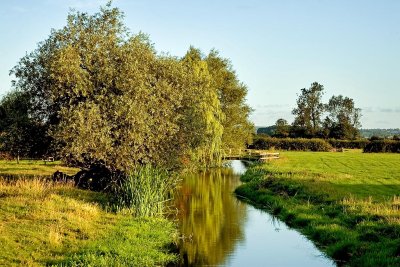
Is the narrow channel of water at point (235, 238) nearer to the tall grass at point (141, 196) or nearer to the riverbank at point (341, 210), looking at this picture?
the riverbank at point (341, 210)

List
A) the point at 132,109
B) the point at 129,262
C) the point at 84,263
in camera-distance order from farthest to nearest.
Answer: the point at 132,109 → the point at 129,262 → the point at 84,263

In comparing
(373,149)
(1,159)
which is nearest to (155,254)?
(1,159)

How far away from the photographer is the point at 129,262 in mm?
17828

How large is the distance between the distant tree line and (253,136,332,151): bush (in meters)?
14.5

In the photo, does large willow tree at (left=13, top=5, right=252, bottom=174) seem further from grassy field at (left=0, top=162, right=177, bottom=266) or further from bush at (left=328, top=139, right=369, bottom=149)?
bush at (left=328, top=139, right=369, bottom=149)

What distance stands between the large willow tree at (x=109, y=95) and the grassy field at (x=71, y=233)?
3.45m

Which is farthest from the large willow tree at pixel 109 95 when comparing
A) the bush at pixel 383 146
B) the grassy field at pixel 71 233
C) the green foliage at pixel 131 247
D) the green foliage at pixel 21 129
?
the bush at pixel 383 146

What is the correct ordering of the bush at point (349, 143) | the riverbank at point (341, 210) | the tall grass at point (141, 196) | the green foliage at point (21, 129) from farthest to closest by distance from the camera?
1. the bush at point (349, 143)
2. the green foliage at point (21, 129)
3. the tall grass at point (141, 196)
4. the riverbank at point (341, 210)

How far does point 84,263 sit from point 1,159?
44.5 meters

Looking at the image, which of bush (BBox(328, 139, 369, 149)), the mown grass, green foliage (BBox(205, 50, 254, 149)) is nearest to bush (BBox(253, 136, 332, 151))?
bush (BBox(328, 139, 369, 149))

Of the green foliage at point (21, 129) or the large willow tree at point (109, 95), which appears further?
the green foliage at point (21, 129)

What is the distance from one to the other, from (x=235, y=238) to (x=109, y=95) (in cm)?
1111

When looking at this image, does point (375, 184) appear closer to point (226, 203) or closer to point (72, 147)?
point (226, 203)

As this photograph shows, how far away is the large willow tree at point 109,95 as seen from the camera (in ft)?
89.6
